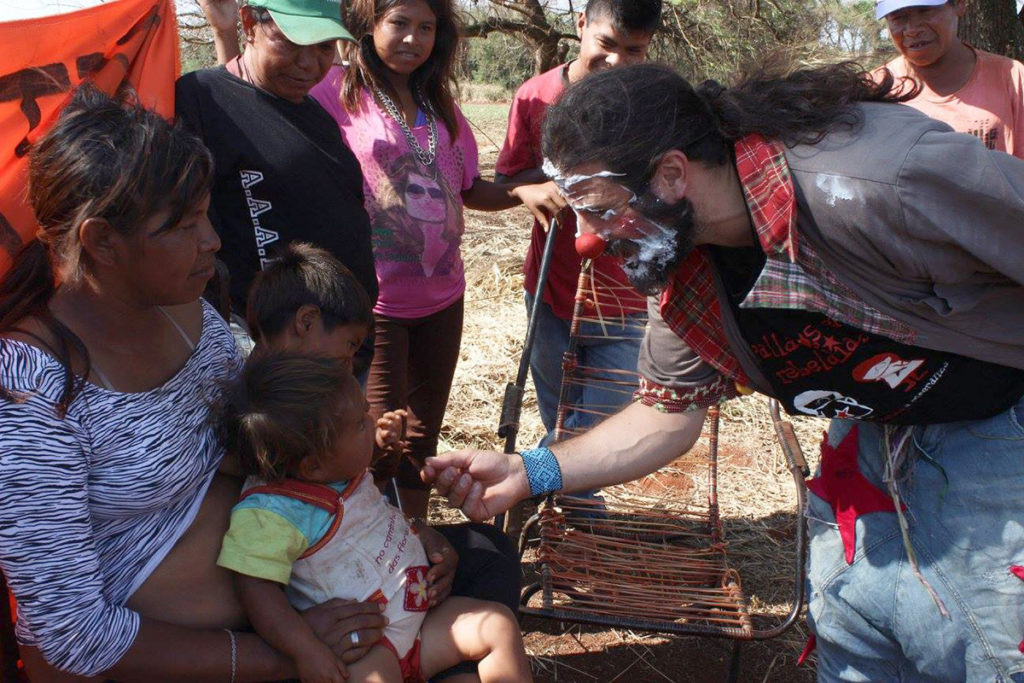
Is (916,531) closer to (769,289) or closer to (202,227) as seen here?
(769,289)

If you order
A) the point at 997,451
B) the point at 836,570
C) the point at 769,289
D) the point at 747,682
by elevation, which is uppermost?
the point at 769,289

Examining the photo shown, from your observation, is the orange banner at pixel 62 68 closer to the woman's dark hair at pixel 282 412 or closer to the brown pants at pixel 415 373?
the woman's dark hair at pixel 282 412

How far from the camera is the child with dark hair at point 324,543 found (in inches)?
79.1

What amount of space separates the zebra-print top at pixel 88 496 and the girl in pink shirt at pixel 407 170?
4.70ft

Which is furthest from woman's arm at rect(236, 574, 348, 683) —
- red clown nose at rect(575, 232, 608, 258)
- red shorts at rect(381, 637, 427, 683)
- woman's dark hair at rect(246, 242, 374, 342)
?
red clown nose at rect(575, 232, 608, 258)

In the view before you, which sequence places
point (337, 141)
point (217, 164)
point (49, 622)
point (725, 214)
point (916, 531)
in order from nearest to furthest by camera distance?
point (49, 622) → point (725, 214) → point (916, 531) → point (217, 164) → point (337, 141)

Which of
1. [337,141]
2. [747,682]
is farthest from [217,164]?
[747,682]

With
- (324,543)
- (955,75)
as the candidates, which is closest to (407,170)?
(324,543)

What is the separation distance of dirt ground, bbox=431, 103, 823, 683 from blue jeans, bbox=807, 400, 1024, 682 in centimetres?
87

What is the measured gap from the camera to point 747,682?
3439 millimetres

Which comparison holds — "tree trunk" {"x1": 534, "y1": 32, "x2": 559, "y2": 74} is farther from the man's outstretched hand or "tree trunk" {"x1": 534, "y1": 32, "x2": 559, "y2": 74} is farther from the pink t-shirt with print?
the man's outstretched hand

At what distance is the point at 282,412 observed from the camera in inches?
80.6

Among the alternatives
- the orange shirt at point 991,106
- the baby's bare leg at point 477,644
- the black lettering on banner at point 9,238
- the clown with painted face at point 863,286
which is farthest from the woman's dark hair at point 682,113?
the orange shirt at point 991,106

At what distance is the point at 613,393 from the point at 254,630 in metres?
2.10
